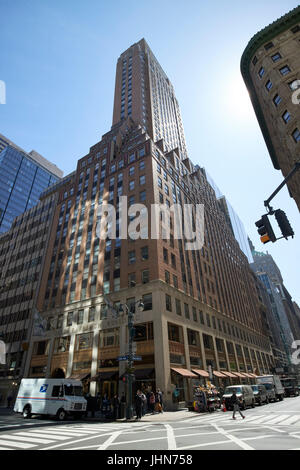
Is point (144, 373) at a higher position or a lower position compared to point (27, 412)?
higher

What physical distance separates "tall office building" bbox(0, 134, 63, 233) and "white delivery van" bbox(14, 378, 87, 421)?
10961 centimetres

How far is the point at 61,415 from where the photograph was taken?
1950 centimetres

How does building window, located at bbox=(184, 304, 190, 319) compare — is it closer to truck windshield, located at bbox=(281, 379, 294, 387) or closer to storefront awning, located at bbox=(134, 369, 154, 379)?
storefront awning, located at bbox=(134, 369, 154, 379)

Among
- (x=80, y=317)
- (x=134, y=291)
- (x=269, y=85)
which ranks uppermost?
(x=269, y=85)

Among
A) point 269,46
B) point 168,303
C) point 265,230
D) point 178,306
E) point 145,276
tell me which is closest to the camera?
point 265,230

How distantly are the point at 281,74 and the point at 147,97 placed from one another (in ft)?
188

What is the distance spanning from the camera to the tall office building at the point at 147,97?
2881 inches

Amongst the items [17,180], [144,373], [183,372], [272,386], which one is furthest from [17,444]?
[17,180]

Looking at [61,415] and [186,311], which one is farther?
[186,311]

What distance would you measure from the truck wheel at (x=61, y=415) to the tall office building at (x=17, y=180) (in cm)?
11237

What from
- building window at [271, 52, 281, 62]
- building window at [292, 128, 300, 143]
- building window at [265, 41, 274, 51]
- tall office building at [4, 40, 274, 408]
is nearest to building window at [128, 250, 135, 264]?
tall office building at [4, 40, 274, 408]

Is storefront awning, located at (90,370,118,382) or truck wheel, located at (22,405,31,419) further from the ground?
storefront awning, located at (90,370,118,382)

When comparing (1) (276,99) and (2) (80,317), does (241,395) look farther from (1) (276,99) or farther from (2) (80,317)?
(1) (276,99)

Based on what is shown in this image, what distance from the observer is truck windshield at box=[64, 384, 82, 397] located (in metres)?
20.2
